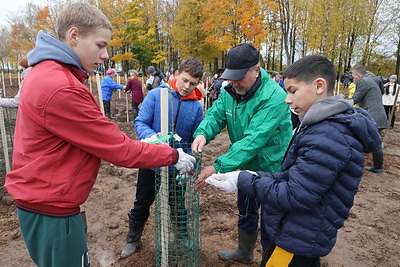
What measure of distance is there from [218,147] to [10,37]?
153ft

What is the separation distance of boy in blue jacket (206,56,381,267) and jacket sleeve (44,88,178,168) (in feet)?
1.95

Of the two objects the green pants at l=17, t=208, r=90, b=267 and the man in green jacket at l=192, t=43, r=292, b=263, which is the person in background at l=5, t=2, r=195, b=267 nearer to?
the green pants at l=17, t=208, r=90, b=267

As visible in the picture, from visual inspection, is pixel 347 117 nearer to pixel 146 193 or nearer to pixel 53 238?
pixel 53 238

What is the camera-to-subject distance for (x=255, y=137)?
6.73ft

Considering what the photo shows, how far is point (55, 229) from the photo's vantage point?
1473 millimetres

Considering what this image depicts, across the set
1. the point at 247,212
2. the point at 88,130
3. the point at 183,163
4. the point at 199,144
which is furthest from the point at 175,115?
the point at 88,130

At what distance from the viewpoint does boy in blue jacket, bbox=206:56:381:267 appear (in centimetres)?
141

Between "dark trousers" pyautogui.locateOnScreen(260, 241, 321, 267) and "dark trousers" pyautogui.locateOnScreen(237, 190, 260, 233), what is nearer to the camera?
"dark trousers" pyautogui.locateOnScreen(260, 241, 321, 267)

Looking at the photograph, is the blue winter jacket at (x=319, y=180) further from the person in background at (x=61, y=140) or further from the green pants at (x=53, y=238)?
the green pants at (x=53, y=238)

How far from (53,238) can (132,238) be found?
163cm

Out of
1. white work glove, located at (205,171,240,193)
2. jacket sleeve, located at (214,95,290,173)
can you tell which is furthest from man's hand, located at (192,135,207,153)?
white work glove, located at (205,171,240,193)

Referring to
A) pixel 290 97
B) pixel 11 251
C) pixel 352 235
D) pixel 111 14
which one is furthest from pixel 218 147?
pixel 111 14

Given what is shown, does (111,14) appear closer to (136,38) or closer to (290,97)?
(136,38)

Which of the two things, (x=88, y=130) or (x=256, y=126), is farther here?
(x=256, y=126)
